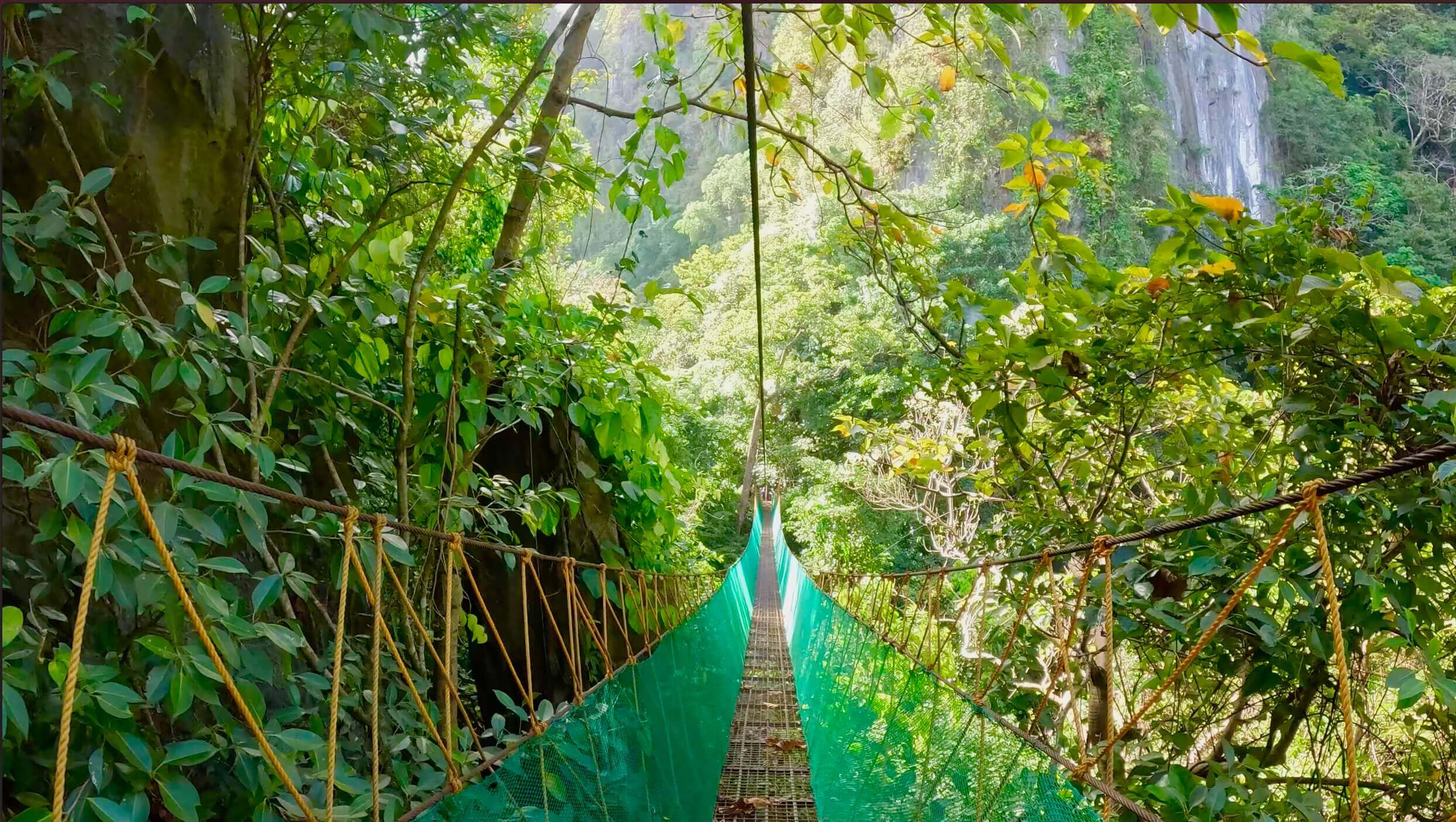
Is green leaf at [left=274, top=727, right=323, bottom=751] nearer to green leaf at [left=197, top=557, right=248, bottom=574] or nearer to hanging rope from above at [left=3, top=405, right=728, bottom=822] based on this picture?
hanging rope from above at [left=3, top=405, right=728, bottom=822]

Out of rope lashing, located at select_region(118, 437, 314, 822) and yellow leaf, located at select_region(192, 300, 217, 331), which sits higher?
yellow leaf, located at select_region(192, 300, 217, 331)

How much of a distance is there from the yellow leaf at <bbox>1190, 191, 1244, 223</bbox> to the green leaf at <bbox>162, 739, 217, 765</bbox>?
127 centimetres

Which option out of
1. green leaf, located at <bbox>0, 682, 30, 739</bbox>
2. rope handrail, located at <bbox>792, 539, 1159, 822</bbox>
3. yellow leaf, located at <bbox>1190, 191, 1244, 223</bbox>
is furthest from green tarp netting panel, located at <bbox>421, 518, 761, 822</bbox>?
yellow leaf, located at <bbox>1190, 191, 1244, 223</bbox>

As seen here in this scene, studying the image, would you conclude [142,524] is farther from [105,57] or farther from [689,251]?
[689,251]

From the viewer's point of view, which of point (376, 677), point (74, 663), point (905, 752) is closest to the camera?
point (74, 663)

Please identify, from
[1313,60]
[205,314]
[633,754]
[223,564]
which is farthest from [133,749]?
[1313,60]

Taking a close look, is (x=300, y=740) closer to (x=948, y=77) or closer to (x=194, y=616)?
(x=194, y=616)

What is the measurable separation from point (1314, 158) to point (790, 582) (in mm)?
15801

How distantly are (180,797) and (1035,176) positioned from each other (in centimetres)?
140

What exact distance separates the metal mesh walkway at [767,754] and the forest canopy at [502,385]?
0.63 m

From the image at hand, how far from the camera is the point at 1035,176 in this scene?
4.83ft

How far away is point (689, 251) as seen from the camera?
53.0ft

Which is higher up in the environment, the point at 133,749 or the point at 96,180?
the point at 96,180

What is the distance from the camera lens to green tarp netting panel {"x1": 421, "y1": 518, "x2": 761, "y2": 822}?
1.02m
